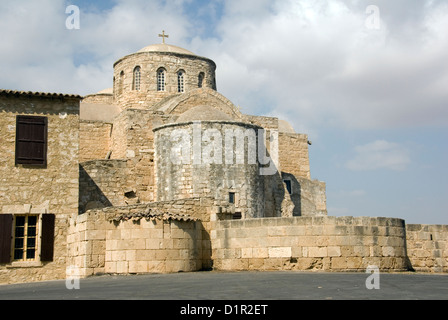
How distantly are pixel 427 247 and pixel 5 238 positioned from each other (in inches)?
474

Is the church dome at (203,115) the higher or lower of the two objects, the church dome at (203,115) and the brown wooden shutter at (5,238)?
the higher

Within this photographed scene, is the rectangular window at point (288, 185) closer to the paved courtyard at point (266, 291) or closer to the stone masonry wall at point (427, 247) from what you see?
the stone masonry wall at point (427, 247)

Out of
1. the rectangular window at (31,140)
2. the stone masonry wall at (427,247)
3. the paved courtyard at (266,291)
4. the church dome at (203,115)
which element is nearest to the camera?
the paved courtyard at (266,291)

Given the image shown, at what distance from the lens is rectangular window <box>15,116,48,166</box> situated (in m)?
17.6

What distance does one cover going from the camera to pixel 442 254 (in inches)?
650

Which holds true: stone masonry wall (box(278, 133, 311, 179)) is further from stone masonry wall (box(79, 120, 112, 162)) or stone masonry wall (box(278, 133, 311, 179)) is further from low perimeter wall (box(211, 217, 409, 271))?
low perimeter wall (box(211, 217, 409, 271))

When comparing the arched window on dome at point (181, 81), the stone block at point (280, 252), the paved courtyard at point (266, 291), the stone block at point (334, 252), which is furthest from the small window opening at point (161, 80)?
the paved courtyard at point (266, 291)

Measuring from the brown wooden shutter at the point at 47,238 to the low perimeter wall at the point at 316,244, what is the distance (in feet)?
18.1

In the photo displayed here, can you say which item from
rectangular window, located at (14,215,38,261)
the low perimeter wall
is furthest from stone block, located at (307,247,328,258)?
rectangular window, located at (14,215,38,261)

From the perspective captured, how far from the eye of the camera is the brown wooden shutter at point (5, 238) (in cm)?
1672
